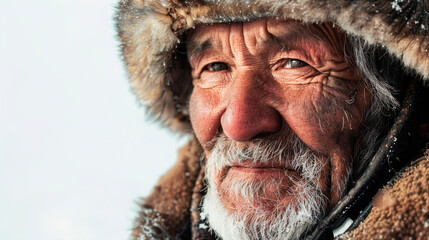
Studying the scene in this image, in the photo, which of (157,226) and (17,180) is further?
(17,180)

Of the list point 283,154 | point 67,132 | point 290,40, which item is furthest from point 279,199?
point 67,132

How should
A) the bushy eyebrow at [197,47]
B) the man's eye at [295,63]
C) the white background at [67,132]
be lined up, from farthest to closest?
1. the white background at [67,132]
2. the bushy eyebrow at [197,47]
3. the man's eye at [295,63]

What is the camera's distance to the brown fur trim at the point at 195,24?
4.05 feet

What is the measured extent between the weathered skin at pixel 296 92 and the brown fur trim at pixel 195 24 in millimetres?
140

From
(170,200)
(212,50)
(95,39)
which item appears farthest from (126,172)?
(212,50)

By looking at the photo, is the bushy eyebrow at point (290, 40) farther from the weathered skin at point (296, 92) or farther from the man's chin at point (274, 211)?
the man's chin at point (274, 211)

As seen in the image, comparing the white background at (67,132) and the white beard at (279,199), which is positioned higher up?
the white beard at (279,199)

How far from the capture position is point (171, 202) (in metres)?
2.32

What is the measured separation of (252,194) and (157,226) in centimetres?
84

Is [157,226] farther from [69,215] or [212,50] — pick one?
[69,215]

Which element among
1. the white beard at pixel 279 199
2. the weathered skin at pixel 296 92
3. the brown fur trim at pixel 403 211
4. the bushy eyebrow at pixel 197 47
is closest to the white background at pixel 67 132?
the bushy eyebrow at pixel 197 47

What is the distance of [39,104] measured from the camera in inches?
184

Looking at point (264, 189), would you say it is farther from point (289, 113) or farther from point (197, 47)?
point (197, 47)

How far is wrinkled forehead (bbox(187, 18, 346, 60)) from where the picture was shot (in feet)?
5.07
